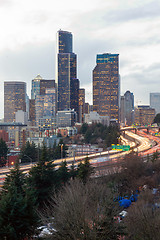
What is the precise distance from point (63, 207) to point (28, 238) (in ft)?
13.3

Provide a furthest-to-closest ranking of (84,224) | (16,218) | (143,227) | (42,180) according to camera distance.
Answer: (42,180)
(16,218)
(143,227)
(84,224)

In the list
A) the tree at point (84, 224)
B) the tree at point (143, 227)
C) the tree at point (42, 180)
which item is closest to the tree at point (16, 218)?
the tree at point (84, 224)

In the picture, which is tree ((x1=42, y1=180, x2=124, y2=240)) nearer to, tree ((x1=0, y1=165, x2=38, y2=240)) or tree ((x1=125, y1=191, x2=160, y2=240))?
tree ((x1=125, y1=191, x2=160, y2=240))

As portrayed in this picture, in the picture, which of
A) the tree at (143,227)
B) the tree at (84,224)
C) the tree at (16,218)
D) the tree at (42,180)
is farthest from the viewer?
the tree at (42,180)

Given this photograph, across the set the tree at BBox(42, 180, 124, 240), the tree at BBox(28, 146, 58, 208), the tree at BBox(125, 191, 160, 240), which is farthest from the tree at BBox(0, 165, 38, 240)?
the tree at BBox(28, 146, 58, 208)

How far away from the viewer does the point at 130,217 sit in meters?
21.8

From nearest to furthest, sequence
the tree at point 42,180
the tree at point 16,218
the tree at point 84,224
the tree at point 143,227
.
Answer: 1. the tree at point 84,224
2. the tree at point 143,227
3. the tree at point 16,218
4. the tree at point 42,180

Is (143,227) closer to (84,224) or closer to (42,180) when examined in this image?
(84,224)

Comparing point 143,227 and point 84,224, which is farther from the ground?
point 84,224

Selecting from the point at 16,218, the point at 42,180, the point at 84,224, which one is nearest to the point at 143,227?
the point at 84,224

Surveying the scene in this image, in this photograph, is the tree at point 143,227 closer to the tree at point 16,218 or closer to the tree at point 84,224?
the tree at point 84,224

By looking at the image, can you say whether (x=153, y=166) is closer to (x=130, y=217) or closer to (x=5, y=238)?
(x=130, y=217)

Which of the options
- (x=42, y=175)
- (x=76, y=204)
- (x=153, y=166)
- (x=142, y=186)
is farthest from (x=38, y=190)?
(x=153, y=166)

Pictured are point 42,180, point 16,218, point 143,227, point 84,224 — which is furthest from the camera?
point 42,180
